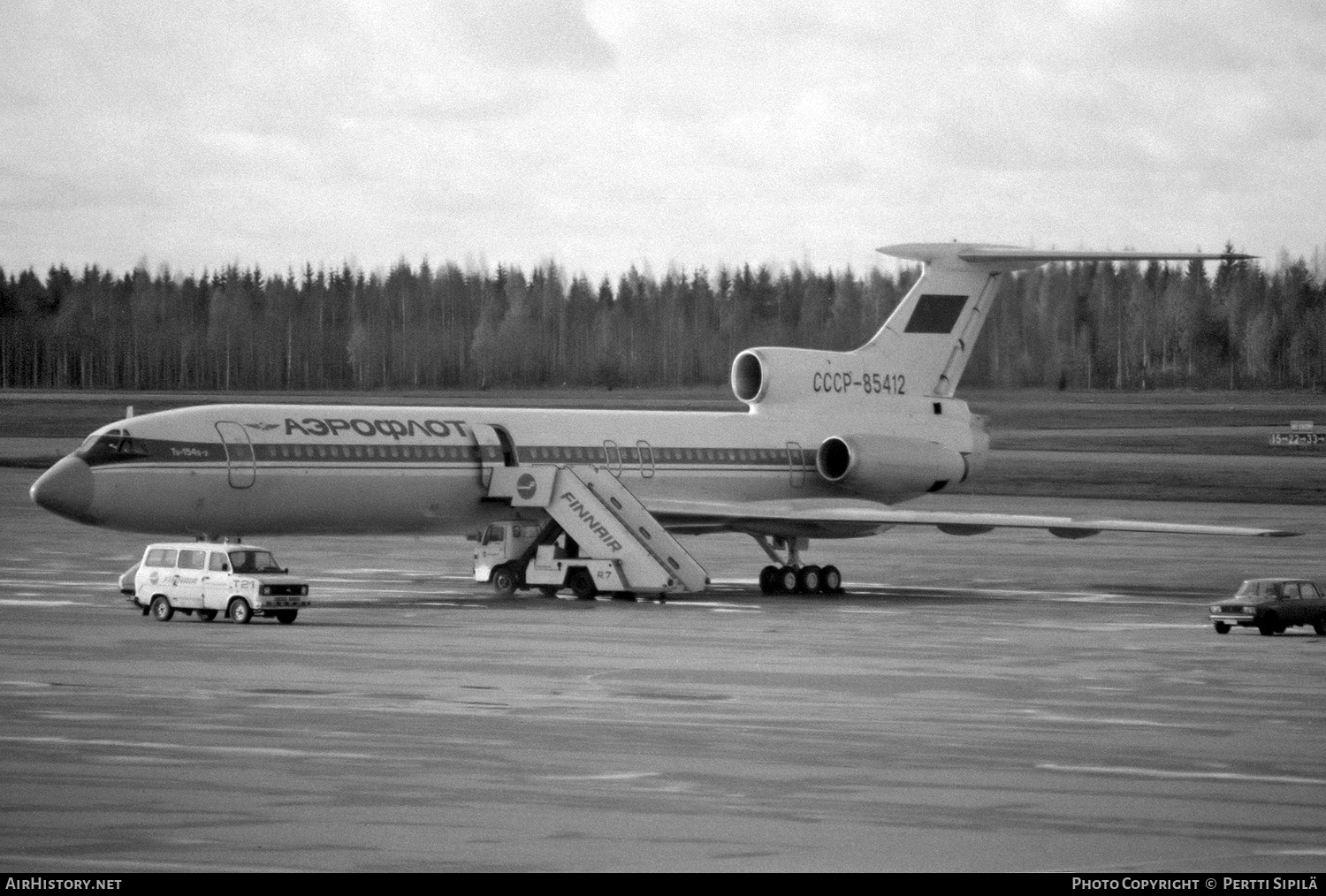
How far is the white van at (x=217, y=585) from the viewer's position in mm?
32750

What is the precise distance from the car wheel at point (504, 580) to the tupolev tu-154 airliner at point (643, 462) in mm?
1135

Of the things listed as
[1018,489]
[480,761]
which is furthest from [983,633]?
[1018,489]

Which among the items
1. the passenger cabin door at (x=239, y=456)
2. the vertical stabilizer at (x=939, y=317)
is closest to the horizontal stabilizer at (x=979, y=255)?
the vertical stabilizer at (x=939, y=317)

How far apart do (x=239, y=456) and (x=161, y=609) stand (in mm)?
4909

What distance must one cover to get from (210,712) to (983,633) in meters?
14.7

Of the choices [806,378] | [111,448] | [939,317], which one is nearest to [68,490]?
[111,448]

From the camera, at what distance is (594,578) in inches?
1537

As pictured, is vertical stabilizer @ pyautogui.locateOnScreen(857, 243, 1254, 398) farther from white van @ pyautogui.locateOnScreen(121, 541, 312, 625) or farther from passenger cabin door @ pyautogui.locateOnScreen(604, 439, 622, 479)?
white van @ pyautogui.locateOnScreen(121, 541, 312, 625)

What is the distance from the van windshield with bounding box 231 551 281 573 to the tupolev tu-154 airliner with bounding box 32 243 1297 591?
4.16 metres

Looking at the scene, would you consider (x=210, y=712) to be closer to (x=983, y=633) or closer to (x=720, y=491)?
(x=983, y=633)

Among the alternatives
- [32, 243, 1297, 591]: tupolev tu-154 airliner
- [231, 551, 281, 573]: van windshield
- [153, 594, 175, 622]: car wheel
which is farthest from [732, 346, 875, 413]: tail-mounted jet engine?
[153, 594, 175, 622]: car wheel

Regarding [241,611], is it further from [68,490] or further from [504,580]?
[504,580]

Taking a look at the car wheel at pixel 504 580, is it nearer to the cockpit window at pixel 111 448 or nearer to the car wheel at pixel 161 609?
the cockpit window at pixel 111 448

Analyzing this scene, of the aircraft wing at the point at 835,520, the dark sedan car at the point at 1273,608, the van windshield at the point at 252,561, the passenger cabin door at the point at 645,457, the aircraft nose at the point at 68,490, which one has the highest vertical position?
the passenger cabin door at the point at 645,457
